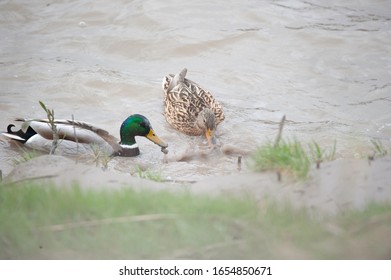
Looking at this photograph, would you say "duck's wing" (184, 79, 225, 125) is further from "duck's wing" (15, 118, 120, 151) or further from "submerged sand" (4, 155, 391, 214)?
"submerged sand" (4, 155, 391, 214)

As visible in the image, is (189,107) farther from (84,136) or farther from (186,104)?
(84,136)

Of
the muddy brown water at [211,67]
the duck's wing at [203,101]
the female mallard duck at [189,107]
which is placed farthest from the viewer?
the duck's wing at [203,101]

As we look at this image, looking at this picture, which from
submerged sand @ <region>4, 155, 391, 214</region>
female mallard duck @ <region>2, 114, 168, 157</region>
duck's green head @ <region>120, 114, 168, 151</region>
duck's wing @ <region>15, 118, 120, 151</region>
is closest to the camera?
submerged sand @ <region>4, 155, 391, 214</region>

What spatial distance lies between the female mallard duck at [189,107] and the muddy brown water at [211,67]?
0.17 metres

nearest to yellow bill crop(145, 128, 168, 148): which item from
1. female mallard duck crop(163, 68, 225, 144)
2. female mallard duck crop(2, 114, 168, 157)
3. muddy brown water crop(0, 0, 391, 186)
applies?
female mallard duck crop(2, 114, 168, 157)

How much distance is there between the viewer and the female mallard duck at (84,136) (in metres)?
9.95

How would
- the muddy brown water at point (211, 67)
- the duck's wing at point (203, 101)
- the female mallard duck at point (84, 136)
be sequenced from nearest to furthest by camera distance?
1. the female mallard duck at point (84, 136)
2. the muddy brown water at point (211, 67)
3. the duck's wing at point (203, 101)

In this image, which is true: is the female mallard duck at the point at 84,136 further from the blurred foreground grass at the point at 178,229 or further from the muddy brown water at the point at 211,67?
the blurred foreground grass at the point at 178,229

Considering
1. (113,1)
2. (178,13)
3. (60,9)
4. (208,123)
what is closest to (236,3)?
(178,13)

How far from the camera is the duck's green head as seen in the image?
10555mm

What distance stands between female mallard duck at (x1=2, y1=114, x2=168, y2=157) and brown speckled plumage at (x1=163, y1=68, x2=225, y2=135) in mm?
1116

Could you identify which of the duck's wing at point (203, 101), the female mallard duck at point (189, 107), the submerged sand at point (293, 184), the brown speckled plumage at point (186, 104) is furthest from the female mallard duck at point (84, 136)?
the submerged sand at point (293, 184)

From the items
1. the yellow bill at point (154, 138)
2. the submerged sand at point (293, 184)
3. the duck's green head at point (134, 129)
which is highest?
the submerged sand at point (293, 184)
